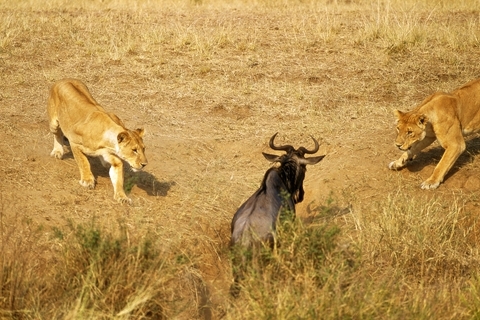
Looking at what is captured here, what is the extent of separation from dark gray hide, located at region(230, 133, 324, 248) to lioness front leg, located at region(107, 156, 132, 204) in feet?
5.13

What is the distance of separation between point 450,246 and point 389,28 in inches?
300

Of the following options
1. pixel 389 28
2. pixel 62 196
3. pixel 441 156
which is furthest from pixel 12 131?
pixel 389 28

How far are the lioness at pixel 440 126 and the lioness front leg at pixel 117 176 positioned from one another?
3.06m

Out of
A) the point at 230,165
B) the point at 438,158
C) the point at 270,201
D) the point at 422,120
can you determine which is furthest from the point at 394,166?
the point at 270,201

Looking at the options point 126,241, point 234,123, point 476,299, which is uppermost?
point 126,241

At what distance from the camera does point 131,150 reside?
8.45m

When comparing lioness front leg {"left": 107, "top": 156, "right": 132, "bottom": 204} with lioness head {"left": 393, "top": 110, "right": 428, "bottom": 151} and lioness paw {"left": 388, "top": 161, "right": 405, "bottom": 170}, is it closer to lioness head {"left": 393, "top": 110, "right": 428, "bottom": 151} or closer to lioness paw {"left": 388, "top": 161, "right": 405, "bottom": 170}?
lioness head {"left": 393, "top": 110, "right": 428, "bottom": 151}

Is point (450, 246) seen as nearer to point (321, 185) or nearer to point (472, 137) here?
point (321, 185)

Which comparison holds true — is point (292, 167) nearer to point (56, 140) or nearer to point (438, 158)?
point (438, 158)

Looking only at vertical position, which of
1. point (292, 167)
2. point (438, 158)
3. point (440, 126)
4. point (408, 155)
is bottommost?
point (438, 158)

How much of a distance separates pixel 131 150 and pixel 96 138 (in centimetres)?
44

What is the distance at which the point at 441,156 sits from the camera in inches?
401

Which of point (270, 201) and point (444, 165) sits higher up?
point (270, 201)

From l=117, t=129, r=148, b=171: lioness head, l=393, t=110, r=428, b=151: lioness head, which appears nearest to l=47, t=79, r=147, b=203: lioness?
l=117, t=129, r=148, b=171: lioness head
